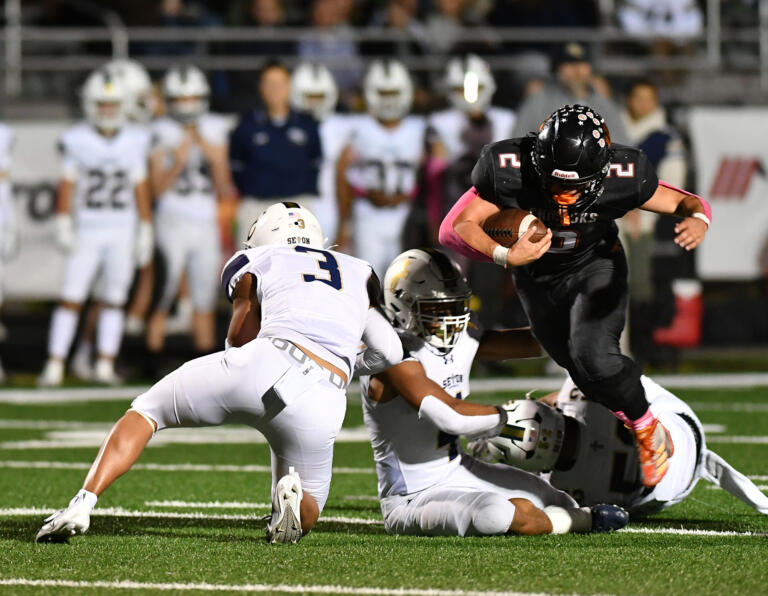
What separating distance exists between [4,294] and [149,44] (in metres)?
2.43

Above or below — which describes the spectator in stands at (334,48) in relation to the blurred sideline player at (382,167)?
above

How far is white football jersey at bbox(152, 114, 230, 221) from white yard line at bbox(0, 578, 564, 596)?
21.8 feet

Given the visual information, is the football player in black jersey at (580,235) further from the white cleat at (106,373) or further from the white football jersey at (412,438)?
the white cleat at (106,373)

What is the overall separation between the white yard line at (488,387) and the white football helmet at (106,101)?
71.4 inches

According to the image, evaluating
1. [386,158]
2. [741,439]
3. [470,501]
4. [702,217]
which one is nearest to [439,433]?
[470,501]

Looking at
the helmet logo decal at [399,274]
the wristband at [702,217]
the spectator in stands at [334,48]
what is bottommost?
the helmet logo decal at [399,274]

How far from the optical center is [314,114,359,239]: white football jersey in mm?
10023

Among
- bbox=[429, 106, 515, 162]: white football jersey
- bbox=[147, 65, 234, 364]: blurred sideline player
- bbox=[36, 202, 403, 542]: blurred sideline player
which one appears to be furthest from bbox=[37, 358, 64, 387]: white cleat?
bbox=[36, 202, 403, 542]: blurred sideline player

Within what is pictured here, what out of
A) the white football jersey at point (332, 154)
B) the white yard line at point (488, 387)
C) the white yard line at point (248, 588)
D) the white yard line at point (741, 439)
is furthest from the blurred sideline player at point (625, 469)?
the white football jersey at point (332, 154)

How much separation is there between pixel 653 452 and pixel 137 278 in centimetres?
637

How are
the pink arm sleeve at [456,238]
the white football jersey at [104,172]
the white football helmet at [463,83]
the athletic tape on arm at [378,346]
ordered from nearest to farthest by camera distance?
the athletic tape on arm at [378,346]
the pink arm sleeve at [456,238]
the white football jersey at [104,172]
the white football helmet at [463,83]

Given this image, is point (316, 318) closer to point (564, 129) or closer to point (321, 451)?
point (321, 451)

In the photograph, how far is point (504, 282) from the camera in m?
10.5

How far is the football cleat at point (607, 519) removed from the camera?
4.42 meters
